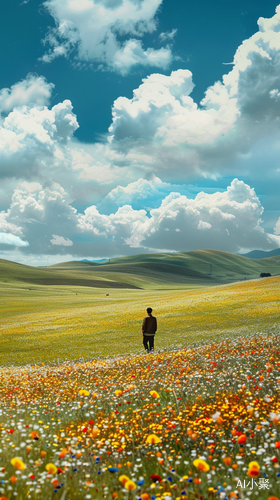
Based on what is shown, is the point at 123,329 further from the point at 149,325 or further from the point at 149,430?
the point at 149,430

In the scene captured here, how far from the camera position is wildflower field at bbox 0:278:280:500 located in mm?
5469

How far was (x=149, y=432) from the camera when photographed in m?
8.20

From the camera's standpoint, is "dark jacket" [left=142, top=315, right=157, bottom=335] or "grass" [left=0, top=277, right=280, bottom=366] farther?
"grass" [left=0, top=277, right=280, bottom=366]

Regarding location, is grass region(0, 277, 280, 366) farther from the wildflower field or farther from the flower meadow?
the flower meadow

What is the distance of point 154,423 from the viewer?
844 cm

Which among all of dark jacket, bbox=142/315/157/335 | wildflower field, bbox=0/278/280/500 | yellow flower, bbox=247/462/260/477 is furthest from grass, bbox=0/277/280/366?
yellow flower, bbox=247/462/260/477

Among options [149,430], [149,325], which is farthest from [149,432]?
[149,325]

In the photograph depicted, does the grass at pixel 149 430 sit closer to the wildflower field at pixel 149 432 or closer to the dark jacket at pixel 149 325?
the wildflower field at pixel 149 432

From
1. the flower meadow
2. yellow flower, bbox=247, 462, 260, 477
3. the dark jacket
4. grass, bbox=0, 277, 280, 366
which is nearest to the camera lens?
yellow flower, bbox=247, 462, 260, 477

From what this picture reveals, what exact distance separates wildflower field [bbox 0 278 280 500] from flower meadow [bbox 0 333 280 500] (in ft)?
0.10

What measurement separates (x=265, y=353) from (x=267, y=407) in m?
6.96

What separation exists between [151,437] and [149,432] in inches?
123

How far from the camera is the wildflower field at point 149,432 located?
17.9 feet

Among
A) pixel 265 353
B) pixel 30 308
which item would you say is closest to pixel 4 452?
pixel 265 353
